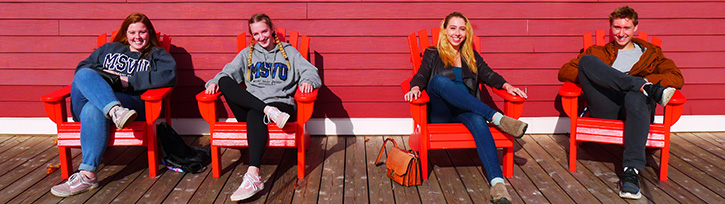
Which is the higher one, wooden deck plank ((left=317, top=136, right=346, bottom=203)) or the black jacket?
the black jacket

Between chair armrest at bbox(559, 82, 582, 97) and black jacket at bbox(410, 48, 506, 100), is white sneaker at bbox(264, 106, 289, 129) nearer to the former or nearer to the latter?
black jacket at bbox(410, 48, 506, 100)

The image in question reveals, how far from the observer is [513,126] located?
8.96 ft

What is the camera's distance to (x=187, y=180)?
119 inches

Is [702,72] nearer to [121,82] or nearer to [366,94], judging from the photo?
[366,94]

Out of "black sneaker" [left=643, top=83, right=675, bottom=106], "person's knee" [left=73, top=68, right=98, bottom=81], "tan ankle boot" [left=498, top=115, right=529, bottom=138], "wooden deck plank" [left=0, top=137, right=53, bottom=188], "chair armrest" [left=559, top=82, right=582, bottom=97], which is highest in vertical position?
"person's knee" [left=73, top=68, right=98, bottom=81]

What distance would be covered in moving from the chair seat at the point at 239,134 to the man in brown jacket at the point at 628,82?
67.9 inches

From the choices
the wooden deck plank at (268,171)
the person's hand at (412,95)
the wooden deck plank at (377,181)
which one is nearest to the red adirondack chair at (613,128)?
the person's hand at (412,95)

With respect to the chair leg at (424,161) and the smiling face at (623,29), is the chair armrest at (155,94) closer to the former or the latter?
the chair leg at (424,161)

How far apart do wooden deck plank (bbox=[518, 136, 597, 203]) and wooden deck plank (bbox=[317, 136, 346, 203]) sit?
3.97ft

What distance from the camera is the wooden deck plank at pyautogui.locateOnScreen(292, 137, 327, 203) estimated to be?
2773mm

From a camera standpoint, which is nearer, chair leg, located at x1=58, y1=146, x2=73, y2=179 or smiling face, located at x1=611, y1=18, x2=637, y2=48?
chair leg, located at x1=58, y1=146, x2=73, y2=179

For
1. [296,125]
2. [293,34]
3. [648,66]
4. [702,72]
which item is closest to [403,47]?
[293,34]

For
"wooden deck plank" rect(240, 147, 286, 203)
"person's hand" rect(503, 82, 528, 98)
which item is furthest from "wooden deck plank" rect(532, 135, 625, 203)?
"wooden deck plank" rect(240, 147, 286, 203)

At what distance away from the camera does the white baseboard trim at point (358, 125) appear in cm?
401
